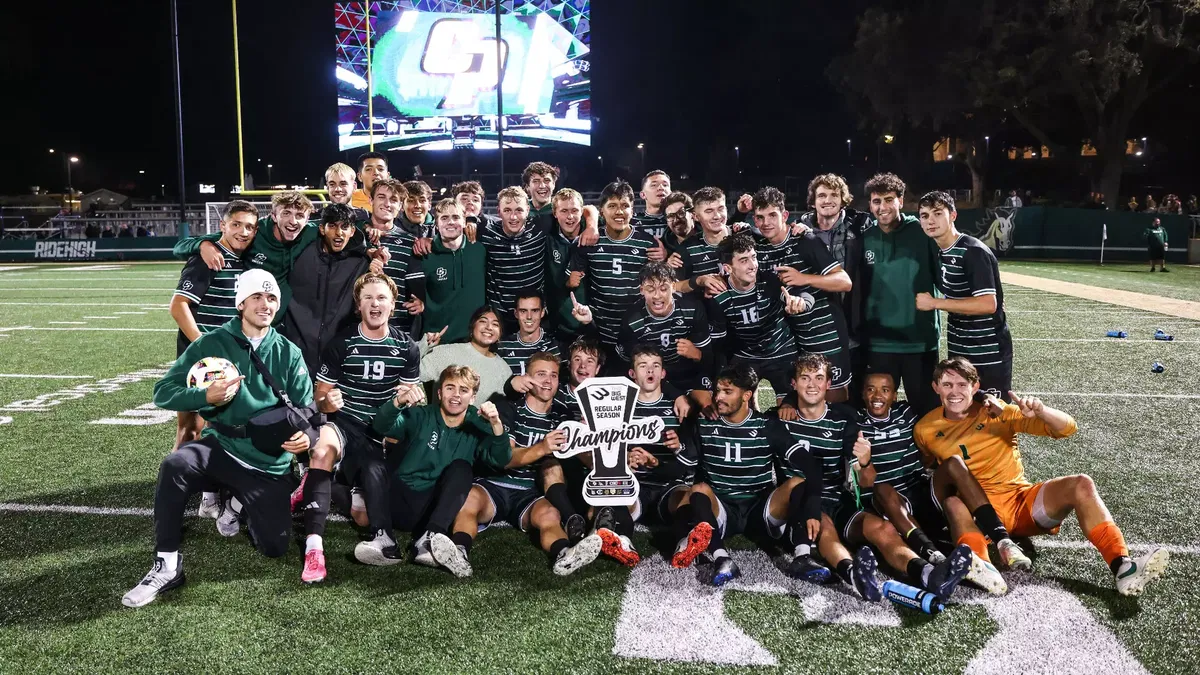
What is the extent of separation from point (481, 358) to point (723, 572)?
2118 millimetres

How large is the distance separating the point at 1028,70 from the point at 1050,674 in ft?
105

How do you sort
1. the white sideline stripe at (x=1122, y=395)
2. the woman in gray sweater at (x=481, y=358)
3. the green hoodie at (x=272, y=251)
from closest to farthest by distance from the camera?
1. the woman in gray sweater at (x=481, y=358)
2. the green hoodie at (x=272, y=251)
3. the white sideline stripe at (x=1122, y=395)

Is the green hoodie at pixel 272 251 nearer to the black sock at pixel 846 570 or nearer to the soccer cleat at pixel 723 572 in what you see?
the soccer cleat at pixel 723 572

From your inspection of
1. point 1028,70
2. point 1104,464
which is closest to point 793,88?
point 1028,70

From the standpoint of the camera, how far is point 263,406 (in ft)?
13.6

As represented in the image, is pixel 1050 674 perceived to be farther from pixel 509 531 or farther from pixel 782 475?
pixel 509 531

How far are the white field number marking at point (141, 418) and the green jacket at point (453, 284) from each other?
2.73 metres

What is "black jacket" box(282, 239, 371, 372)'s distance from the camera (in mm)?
5262

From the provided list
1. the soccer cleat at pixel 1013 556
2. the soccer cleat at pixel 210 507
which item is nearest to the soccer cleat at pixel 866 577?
the soccer cleat at pixel 1013 556

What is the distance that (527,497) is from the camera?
4605 millimetres

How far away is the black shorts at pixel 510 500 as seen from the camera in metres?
4.55

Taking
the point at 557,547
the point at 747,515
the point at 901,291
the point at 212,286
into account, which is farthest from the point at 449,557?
the point at 901,291

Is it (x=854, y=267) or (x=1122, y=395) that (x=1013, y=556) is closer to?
(x=854, y=267)

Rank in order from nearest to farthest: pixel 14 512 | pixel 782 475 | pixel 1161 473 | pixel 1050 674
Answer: pixel 1050 674
pixel 782 475
pixel 14 512
pixel 1161 473
